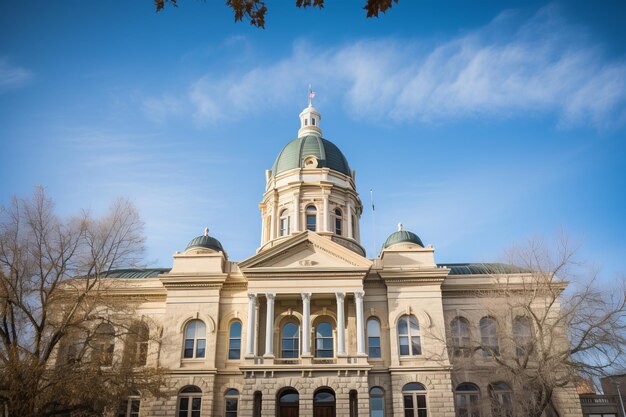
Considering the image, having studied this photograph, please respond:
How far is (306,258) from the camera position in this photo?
111ft

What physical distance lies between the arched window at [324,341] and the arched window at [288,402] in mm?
2881

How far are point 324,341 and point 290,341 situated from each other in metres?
2.11

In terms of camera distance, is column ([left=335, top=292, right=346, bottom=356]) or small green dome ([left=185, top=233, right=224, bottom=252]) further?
small green dome ([left=185, top=233, right=224, bottom=252])

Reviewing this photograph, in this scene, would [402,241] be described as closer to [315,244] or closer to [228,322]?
[315,244]

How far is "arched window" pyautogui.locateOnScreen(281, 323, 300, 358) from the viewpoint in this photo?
33531 millimetres

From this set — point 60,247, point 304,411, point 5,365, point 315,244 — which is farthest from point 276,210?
point 5,365

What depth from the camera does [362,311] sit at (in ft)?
106

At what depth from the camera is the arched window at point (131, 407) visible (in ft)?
106

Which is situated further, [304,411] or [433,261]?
[433,261]

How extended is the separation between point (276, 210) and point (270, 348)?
14521 millimetres

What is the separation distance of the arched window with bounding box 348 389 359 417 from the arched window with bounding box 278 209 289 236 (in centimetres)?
1524

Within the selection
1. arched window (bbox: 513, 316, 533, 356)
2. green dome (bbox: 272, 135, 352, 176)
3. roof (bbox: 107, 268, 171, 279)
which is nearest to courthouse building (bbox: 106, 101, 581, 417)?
arched window (bbox: 513, 316, 533, 356)

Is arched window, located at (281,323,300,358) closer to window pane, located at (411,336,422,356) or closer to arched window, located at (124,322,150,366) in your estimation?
→ window pane, located at (411,336,422,356)

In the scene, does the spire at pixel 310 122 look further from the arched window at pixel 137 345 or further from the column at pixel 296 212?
the arched window at pixel 137 345
